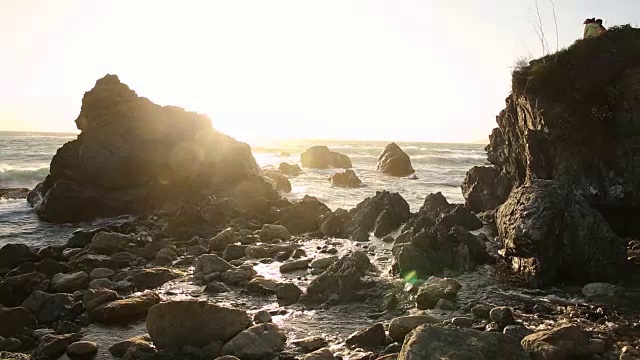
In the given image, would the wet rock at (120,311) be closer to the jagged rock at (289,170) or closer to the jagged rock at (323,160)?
the jagged rock at (289,170)

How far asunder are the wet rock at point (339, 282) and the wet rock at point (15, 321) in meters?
5.92

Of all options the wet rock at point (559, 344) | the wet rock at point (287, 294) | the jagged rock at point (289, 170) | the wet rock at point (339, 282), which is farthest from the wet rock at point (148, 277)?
the jagged rock at point (289, 170)

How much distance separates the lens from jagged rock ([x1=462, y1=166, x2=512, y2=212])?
23156 millimetres

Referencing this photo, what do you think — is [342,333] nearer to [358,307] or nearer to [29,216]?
[358,307]

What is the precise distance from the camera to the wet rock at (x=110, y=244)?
Answer: 16.0 meters

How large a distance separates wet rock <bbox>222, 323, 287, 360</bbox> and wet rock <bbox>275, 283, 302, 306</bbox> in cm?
229

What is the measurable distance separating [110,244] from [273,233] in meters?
6.17

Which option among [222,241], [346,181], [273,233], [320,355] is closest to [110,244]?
[222,241]

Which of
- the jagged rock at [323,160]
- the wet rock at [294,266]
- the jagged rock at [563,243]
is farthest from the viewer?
the jagged rock at [323,160]

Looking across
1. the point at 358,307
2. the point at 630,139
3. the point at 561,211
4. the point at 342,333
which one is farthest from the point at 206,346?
the point at 630,139

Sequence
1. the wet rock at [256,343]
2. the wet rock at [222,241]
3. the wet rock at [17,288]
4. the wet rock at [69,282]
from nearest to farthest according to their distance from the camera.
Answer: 1. the wet rock at [256,343]
2. the wet rock at [17,288]
3. the wet rock at [69,282]
4. the wet rock at [222,241]

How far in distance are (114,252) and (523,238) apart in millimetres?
13373

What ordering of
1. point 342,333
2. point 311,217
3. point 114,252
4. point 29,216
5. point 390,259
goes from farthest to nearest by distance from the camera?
point 29,216
point 311,217
point 114,252
point 390,259
point 342,333

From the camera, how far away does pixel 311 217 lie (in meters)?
21.2
